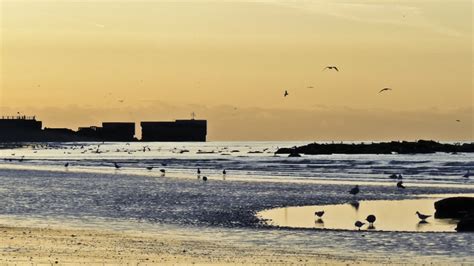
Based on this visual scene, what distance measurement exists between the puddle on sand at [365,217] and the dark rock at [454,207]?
1.60ft

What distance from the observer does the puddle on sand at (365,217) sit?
33.5 m

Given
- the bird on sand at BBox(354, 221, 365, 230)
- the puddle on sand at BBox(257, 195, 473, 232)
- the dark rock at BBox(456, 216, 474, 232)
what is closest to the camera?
the dark rock at BBox(456, 216, 474, 232)

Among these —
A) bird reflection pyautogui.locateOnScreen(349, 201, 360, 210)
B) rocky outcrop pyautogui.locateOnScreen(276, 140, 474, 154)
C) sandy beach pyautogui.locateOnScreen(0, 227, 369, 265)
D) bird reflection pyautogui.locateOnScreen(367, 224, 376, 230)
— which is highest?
rocky outcrop pyautogui.locateOnScreen(276, 140, 474, 154)

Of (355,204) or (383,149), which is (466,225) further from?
(383,149)

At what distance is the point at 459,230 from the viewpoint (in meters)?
31.5

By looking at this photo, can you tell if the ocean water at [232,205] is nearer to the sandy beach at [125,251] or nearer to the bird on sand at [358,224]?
the sandy beach at [125,251]

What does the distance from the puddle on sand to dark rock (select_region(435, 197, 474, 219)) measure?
1.60 ft

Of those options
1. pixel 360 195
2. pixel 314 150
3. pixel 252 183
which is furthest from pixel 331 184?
pixel 314 150

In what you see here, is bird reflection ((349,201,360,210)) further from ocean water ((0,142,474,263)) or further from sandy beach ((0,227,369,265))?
sandy beach ((0,227,369,265))

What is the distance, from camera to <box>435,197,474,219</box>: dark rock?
36.5 m

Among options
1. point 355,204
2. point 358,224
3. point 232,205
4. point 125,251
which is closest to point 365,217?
point 358,224

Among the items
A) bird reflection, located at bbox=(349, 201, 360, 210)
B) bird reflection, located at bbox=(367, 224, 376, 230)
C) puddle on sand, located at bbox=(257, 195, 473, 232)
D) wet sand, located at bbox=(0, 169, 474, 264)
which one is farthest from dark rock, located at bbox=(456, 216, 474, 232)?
bird reflection, located at bbox=(349, 201, 360, 210)

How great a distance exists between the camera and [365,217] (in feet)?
122

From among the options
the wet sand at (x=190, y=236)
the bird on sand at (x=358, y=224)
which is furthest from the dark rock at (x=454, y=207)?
the wet sand at (x=190, y=236)
